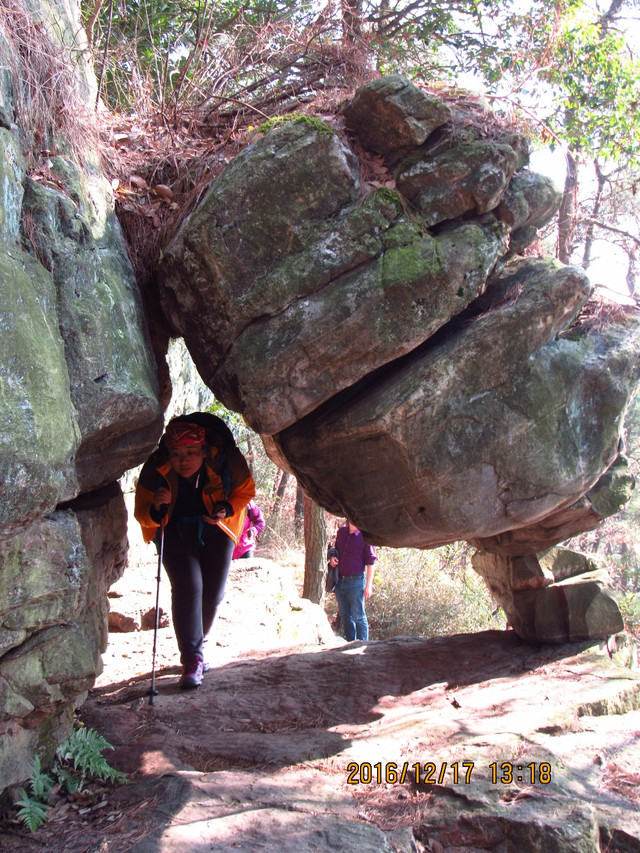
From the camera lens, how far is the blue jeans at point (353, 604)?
9.59 metres

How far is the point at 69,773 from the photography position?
434 cm

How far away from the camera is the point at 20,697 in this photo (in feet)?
12.8

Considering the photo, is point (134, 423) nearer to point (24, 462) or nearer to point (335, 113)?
point (24, 462)

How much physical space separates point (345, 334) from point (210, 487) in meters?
1.97

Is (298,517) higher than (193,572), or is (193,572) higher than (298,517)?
(298,517)

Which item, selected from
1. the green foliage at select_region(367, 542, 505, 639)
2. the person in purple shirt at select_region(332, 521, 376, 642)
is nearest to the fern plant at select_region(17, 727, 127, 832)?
the person in purple shirt at select_region(332, 521, 376, 642)

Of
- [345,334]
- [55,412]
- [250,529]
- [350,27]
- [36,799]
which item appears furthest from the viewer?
[250,529]

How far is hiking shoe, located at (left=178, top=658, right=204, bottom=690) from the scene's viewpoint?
5.99 meters

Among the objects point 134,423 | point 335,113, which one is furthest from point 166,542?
point 335,113

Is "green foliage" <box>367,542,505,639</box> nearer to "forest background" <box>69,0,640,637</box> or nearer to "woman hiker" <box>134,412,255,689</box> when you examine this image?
"forest background" <box>69,0,640,637</box>

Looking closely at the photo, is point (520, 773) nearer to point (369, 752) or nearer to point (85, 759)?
point (369, 752)

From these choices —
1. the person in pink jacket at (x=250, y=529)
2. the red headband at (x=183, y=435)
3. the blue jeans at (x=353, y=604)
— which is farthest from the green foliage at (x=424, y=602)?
the red headband at (x=183, y=435)

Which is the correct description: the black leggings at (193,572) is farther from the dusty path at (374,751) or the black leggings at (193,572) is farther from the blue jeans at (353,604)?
the blue jeans at (353,604)

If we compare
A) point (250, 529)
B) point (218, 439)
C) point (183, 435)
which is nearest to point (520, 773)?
point (218, 439)
